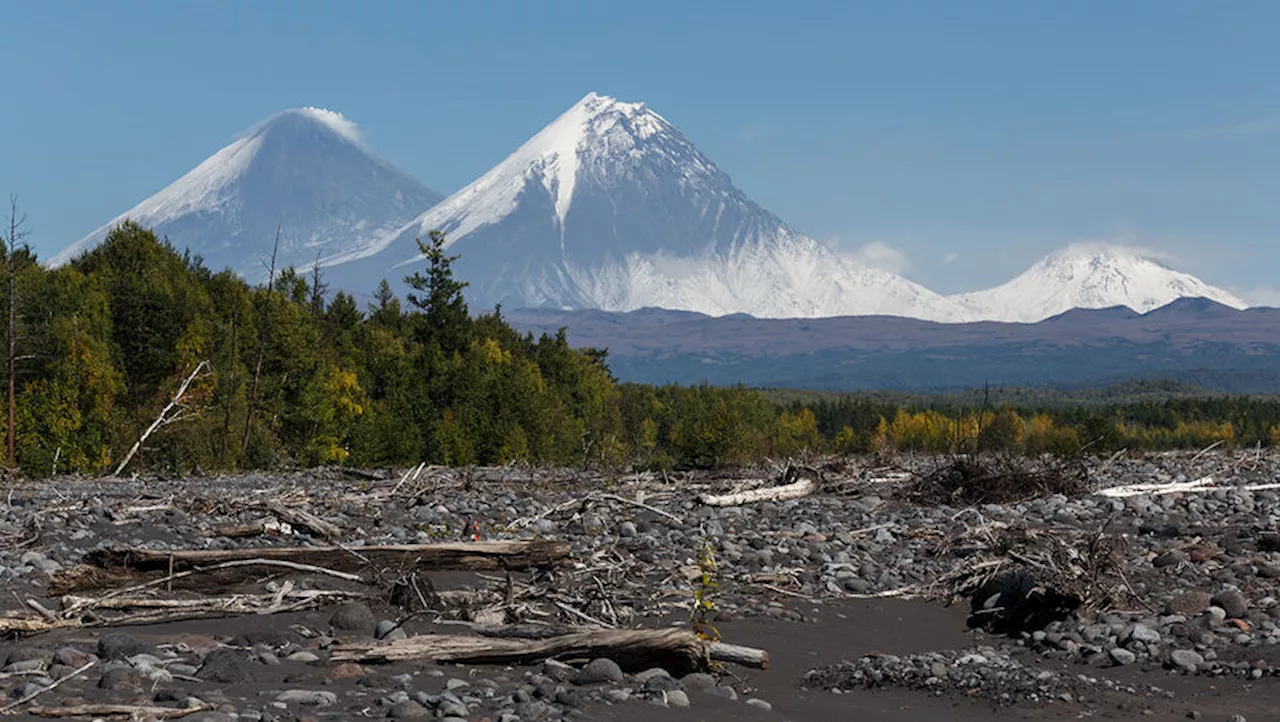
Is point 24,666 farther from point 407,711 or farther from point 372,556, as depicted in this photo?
point 372,556

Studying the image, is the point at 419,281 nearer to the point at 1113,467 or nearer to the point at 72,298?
the point at 72,298

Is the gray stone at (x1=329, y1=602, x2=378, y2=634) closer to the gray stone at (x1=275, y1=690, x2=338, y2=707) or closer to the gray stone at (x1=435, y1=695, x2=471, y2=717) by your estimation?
the gray stone at (x1=275, y1=690, x2=338, y2=707)

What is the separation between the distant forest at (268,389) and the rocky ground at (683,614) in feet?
37.2

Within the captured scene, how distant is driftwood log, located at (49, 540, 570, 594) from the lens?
10.5 metres

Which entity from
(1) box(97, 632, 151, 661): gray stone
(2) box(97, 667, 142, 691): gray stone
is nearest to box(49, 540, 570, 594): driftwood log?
(1) box(97, 632, 151, 661): gray stone

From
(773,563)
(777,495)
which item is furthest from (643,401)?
(773,563)

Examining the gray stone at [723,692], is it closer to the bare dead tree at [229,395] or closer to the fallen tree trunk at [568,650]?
the fallen tree trunk at [568,650]

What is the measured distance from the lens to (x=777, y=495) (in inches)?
830

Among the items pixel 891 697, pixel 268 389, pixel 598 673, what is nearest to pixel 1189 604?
pixel 891 697

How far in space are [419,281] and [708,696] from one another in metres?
66.3

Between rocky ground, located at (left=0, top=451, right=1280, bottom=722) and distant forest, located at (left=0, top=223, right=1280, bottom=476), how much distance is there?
11.3 metres

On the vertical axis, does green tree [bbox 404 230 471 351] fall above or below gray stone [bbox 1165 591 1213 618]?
above

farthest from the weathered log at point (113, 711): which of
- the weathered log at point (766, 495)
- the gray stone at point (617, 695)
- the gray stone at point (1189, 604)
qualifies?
the weathered log at point (766, 495)

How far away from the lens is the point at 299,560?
11.3 meters
